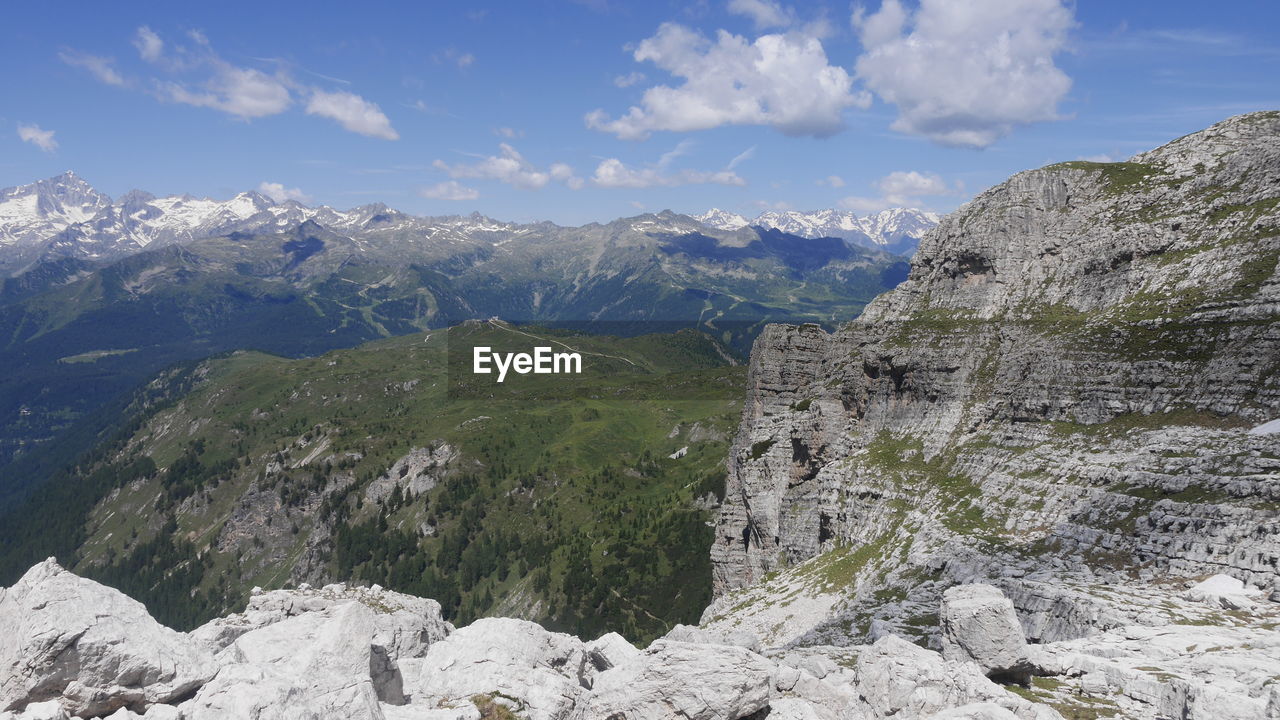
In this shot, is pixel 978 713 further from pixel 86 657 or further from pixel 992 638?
pixel 86 657

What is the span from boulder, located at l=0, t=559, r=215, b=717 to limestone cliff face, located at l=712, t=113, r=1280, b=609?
4926cm

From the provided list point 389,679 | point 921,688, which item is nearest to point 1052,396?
point 921,688

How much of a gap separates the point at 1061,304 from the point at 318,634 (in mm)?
83027

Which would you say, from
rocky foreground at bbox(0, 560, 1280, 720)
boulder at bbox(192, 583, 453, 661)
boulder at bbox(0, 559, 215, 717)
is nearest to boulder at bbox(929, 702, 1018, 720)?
rocky foreground at bbox(0, 560, 1280, 720)

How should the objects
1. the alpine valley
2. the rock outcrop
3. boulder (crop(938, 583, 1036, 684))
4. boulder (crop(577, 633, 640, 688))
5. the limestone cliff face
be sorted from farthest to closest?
the limestone cliff face < boulder (crop(577, 633, 640, 688)) < boulder (crop(938, 583, 1036, 684)) < the alpine valley < the rock outcrop

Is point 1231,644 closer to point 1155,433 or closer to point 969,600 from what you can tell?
point 969,600

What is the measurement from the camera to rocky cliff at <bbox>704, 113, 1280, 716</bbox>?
152 feet

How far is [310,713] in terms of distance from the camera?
20000mm

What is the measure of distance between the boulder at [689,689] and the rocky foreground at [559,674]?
52 millimetres

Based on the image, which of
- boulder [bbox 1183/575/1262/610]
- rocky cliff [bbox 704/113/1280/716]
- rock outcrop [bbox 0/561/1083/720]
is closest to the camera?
rock outcrop [bbox 0/561/1083/720]

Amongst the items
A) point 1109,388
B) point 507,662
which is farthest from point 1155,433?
point 507,662

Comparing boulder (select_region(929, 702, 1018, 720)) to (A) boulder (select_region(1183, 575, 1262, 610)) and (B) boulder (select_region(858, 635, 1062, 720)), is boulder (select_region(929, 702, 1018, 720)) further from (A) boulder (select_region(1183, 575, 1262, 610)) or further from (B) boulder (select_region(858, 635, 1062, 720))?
(A) boulder (select_region(1183, 575, 1262, 610))

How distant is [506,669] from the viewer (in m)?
27.9

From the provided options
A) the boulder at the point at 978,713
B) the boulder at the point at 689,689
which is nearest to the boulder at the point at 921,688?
the boulder at the point at 978,713
